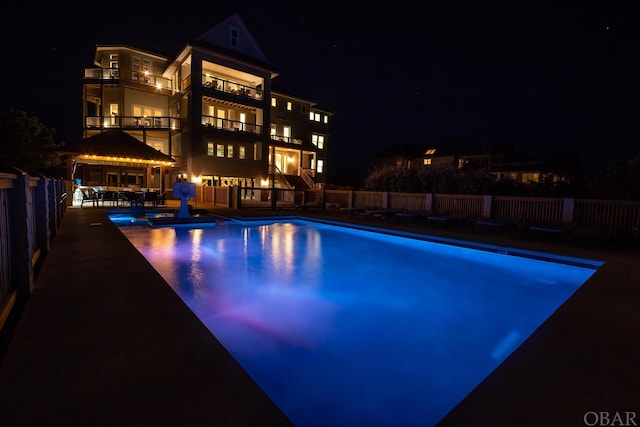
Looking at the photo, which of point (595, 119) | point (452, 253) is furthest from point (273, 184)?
point (595, 119)

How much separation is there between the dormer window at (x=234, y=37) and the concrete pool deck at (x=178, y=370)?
25273 mm

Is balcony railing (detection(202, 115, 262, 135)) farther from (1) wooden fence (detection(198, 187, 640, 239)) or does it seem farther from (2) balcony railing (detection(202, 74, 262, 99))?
(1) wooden fence (detection(198, 187, 640, 239))

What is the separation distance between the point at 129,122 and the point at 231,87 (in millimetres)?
7944

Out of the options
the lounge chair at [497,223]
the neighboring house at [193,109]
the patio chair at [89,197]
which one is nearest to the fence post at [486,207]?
the lounge chair at [497,223]

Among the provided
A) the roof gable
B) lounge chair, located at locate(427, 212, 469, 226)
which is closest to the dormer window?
the roof gable

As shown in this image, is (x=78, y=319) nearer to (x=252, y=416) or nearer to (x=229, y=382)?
(x=229, y=382)

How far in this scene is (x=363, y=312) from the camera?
5312 mm

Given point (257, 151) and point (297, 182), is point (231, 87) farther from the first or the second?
point (297, 182)

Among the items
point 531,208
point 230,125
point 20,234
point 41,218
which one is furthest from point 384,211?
point 230,125

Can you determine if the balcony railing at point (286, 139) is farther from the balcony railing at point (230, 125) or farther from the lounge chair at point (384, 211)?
the lounge chair at point (384, 211)

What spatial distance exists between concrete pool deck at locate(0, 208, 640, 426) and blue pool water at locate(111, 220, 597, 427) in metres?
0.57

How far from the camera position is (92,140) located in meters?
17.3

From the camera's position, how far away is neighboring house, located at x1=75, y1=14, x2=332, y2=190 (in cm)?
2300

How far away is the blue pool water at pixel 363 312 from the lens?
3248 mm
